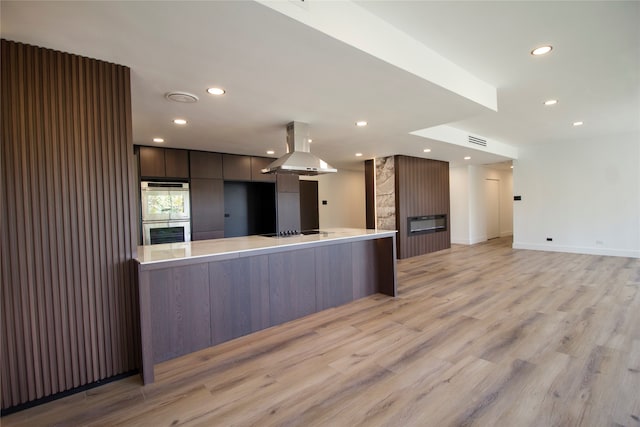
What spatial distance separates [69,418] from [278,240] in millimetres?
2009

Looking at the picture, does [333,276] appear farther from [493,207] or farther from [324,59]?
[493,207]

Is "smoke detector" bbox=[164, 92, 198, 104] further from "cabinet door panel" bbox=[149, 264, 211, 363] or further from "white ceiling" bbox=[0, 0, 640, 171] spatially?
"cabinet door panel" bbox=[149, 264, 211, 363]

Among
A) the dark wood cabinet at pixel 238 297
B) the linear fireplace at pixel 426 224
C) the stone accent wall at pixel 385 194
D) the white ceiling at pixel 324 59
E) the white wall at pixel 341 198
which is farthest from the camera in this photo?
the white wall at pixel 341 198

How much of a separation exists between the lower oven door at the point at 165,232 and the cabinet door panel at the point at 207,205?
154 millimetres

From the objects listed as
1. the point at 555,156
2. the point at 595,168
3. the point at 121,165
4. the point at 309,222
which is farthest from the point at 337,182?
the point at 121,165

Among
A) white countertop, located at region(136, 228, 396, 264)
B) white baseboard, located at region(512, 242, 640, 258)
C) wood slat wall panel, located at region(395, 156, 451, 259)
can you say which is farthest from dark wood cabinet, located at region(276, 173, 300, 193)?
white baseboard, located at region(512, 242, 640, 258)

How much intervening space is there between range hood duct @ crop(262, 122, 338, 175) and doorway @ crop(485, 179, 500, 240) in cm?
757

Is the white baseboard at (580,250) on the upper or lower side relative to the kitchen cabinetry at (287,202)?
lower

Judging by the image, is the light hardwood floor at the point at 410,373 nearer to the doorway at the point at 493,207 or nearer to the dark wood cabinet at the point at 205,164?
the dark wood cabinet at the point at 205,164

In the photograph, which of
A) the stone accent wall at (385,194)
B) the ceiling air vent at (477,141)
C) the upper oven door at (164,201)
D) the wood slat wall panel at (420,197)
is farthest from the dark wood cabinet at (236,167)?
the ceiling air vent at (477,141)

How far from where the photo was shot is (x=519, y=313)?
3150 mm

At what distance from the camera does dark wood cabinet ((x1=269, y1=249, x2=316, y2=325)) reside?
117 inches

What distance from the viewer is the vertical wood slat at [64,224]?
1.75 m

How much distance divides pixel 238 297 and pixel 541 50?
3513 millimetres
